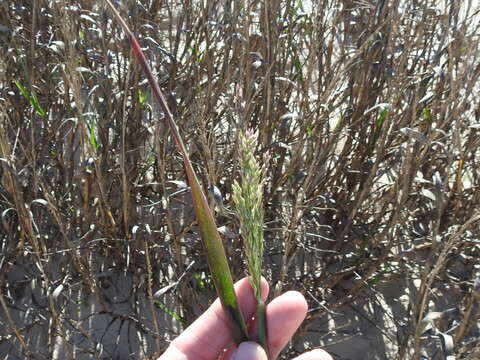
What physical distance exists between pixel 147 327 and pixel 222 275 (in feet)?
3.45

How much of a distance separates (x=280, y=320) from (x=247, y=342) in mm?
118

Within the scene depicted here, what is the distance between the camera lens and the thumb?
1040 millimetres

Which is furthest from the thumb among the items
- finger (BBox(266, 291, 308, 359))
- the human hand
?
finger (BBox(266, 291, 308, 359))

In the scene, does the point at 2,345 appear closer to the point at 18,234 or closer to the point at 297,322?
the point at 18,234

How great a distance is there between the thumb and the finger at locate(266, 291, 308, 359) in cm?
10

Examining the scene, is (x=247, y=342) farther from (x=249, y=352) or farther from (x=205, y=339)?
(x=205, y=339)

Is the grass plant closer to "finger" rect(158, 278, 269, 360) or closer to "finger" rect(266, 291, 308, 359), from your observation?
"finger" rect(266, 291, 308, 359)

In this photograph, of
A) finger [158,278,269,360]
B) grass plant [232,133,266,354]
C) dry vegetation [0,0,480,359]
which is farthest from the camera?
dry vegetation [0,0,480,359]

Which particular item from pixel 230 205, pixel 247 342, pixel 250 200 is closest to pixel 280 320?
pixel 247 342

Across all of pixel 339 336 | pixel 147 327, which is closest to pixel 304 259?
pixel 339 336

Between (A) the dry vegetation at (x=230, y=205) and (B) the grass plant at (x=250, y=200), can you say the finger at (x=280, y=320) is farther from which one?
(A) the dry vegetation at (x=230, y=205)

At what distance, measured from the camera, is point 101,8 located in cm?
168

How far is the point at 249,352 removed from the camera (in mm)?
1058

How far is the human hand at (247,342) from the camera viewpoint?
1.18m
